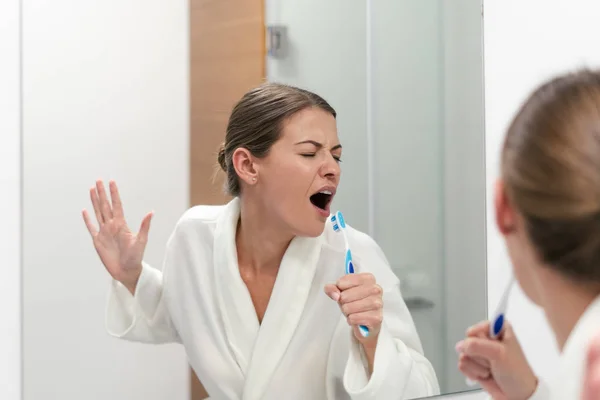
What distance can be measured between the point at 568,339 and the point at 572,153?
0.17 m

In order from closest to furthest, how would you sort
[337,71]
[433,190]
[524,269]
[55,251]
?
[524,269] < [55,251] < [337,71] < [433,190]

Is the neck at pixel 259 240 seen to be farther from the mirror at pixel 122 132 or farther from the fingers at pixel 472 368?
the fingers at pixel 472 368

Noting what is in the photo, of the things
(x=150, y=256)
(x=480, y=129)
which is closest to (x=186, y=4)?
(x=150, y=256)

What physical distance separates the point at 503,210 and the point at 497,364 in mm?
215

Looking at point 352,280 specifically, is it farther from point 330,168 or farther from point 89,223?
point 89,223

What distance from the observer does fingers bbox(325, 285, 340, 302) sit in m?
0.99

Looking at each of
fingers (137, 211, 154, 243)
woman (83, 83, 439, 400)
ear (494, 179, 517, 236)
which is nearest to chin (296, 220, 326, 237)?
woman (83, 83, 439, 400)

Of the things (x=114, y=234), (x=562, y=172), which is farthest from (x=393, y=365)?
(x=562, y=172)

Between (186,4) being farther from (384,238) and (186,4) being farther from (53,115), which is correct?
(384,238)

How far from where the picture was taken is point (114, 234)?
0.99 metres

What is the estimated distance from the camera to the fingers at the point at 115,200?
0.99 meters

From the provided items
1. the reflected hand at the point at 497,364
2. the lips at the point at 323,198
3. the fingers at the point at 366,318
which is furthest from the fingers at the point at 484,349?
the lips at the point at 323,198

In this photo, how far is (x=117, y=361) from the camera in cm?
101

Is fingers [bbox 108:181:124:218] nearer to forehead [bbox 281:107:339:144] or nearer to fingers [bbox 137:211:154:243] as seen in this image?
fingers [bbox 137:211:154:243]
